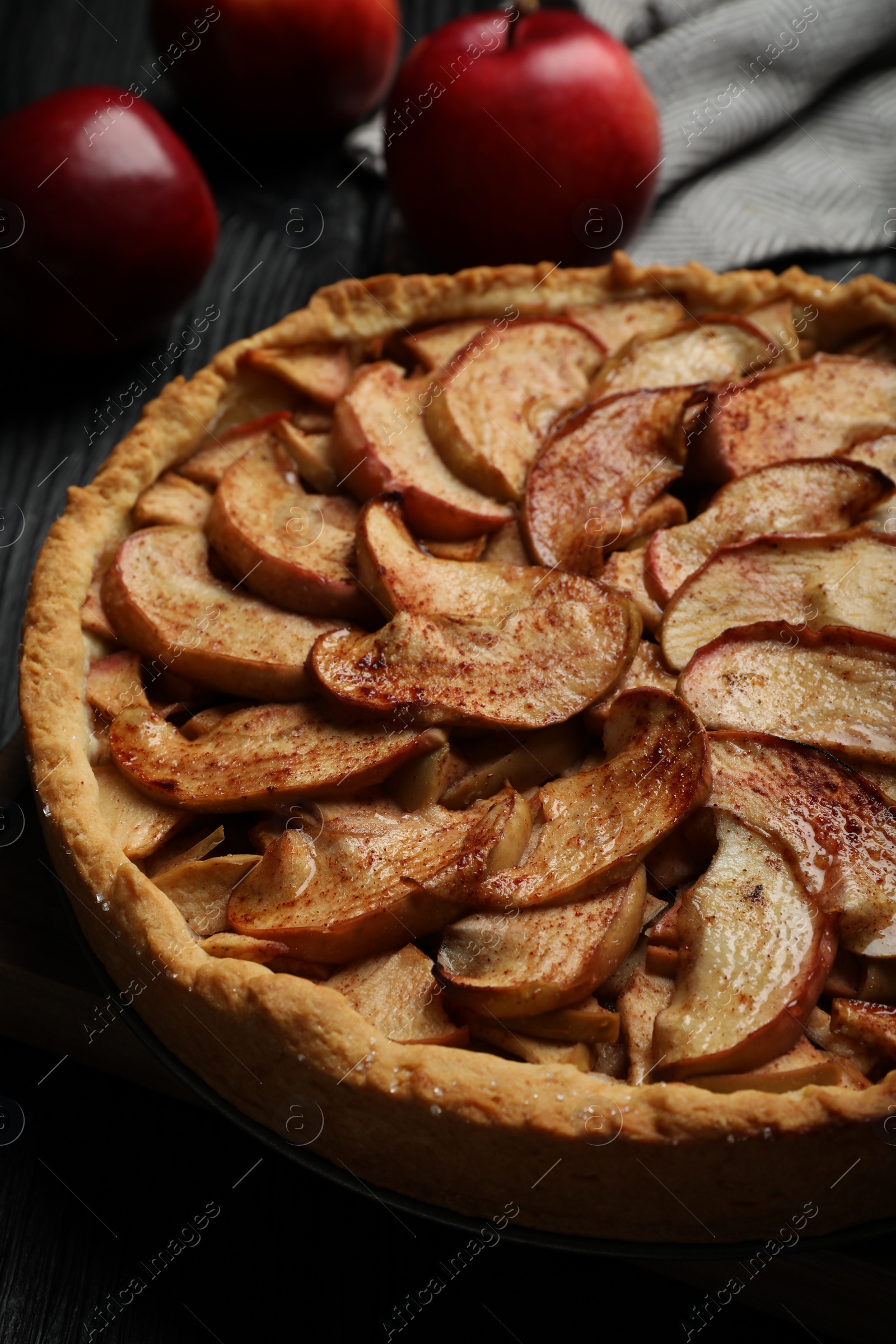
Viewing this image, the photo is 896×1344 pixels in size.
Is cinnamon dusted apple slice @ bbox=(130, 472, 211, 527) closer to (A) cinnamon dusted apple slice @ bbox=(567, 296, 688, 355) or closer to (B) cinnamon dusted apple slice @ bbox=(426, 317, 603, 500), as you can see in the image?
(B) cinnamon dusted apple slice @ bbox=(426, 317, 603, 500)

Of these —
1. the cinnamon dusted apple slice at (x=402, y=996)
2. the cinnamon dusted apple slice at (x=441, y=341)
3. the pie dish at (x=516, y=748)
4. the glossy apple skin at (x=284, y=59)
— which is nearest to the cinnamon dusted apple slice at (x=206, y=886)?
the pie dish at (x=516, y=748)

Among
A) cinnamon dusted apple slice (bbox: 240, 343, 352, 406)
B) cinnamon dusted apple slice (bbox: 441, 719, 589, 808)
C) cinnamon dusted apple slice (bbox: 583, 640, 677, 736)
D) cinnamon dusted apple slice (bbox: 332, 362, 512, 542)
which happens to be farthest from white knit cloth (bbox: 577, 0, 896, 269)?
cinnamon dusted apple slice (bbox: 441, 719, 589, 808)

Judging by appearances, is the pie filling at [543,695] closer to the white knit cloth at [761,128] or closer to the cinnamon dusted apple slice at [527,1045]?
the cinnamon dusted apple slice at [527,1045]

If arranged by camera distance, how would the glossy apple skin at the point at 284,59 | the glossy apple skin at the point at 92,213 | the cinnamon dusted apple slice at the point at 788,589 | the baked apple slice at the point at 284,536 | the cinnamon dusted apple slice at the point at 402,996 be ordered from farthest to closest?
the glossy apple skin at the point at 284,59 → the glossy apple skin at the point at 92,213 → the baked apple slice at the point at 284,536 → the cinnamon dusted apple slice at the point at 788,589 → the cinnamon dusted apple slice at the point at 402,996

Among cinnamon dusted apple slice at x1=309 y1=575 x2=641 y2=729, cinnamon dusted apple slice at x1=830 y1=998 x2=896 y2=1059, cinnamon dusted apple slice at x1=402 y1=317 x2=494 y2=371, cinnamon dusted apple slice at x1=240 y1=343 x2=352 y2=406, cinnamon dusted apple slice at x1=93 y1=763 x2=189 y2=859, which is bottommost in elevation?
cinnamon dusted apple slice at x1=830 y1=998 x2=896 y2=1059

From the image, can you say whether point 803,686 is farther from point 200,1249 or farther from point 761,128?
point 761,128

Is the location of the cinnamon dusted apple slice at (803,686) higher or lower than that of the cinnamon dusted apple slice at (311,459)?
lower

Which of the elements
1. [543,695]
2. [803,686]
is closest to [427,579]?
[543,695]

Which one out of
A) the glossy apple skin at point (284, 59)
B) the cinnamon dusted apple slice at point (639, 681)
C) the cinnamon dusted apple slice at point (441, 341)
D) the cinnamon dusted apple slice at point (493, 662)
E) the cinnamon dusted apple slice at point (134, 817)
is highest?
the glossy apple skin at point (284, 59)
